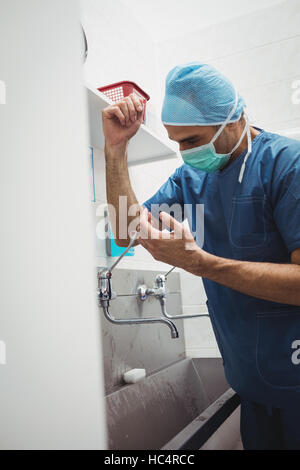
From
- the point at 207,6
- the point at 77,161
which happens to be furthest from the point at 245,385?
the point at 207,6

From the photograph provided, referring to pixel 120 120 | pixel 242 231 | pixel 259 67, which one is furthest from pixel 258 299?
pixel 259 67

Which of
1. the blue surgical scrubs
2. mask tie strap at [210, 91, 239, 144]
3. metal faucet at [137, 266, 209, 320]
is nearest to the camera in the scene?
the blue surgical scrubs

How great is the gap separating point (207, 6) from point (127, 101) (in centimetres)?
133

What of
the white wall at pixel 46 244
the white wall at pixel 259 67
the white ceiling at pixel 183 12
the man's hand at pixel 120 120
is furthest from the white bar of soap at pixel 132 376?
the white ceiling at pixel 183 12

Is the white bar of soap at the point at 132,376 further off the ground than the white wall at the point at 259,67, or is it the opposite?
the white wall at the point at 259,67

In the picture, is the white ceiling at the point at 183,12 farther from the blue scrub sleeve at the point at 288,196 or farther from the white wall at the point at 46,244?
the white wall at the point at 46,244

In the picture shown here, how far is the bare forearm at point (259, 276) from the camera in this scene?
0.84 metres

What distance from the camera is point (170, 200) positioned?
134 centimetres

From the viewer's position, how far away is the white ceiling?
205 centimetres

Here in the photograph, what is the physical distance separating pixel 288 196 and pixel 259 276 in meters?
0.20

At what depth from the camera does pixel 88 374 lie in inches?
18.1

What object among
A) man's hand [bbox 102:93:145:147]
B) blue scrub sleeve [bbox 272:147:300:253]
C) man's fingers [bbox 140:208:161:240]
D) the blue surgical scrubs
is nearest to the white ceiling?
man's hand [bbox 102:93:145:147]

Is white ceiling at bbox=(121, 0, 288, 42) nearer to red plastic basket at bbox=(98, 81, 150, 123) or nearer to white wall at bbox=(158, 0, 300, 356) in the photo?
white wall at bbox=(158, 0, 300, 356)
